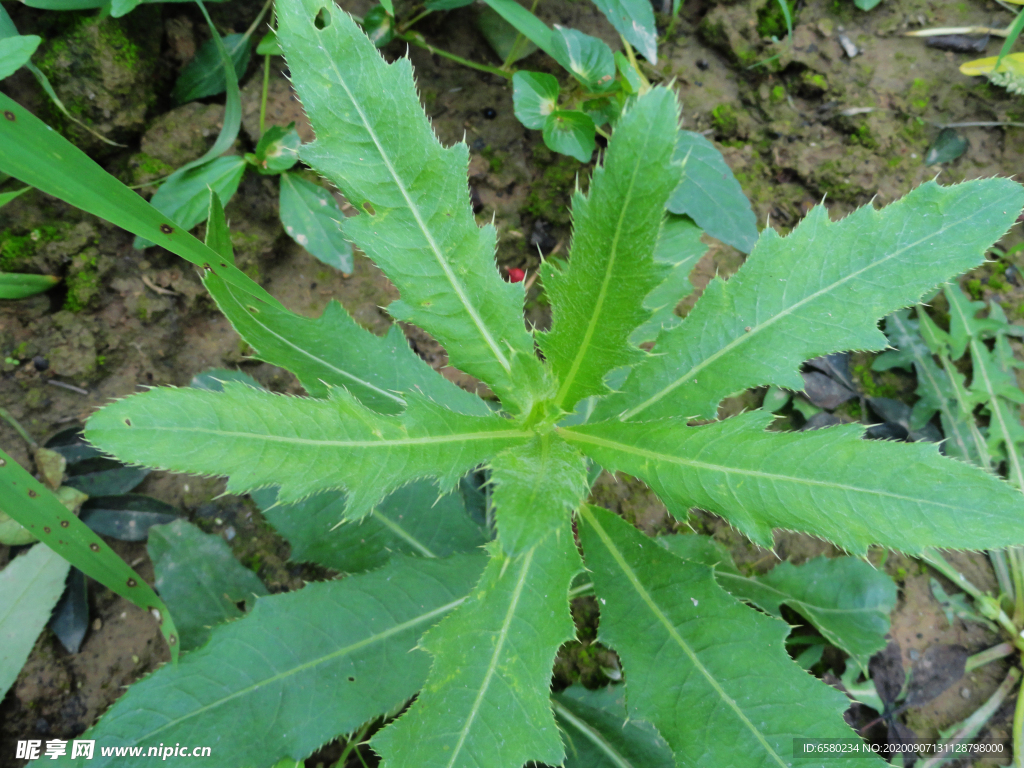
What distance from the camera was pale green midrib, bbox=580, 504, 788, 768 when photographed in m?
1.37

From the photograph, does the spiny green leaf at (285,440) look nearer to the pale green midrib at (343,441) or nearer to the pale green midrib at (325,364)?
the pale green midrib at (343,441)

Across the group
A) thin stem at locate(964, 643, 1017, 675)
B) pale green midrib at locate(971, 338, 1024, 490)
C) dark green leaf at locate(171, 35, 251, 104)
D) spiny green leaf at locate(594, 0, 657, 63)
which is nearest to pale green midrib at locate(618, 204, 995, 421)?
spiny green leaf at locate(594, 0, 657, 63)

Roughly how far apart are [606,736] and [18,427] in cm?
230

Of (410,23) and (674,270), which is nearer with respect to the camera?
(674,270)

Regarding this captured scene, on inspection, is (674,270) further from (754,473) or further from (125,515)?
(125,515)

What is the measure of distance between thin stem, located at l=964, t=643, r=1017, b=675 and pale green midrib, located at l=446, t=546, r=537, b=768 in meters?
2.17

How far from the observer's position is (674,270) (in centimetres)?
201

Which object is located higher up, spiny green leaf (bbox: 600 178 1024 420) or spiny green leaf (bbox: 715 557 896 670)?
spiny green leaf (bbox: 600 178 1024 420)

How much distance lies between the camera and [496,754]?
1265mm

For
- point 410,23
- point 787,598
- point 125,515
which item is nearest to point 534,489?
point 787,598

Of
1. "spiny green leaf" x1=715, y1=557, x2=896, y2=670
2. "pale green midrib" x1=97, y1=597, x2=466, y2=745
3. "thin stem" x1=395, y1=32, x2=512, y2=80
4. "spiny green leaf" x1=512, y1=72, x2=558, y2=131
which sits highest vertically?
"thin stem" x1=395, y1=32, x2=512, y2=80

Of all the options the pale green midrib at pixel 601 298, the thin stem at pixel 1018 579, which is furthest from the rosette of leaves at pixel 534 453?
the thin stem at pixel 1018 579

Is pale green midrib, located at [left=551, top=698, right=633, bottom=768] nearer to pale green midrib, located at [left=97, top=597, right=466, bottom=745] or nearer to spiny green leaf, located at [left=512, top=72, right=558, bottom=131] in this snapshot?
pale green midrib, located at [left=97, top=597, right=466, bottom=745]

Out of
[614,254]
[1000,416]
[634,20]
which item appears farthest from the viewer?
[1000,416]
